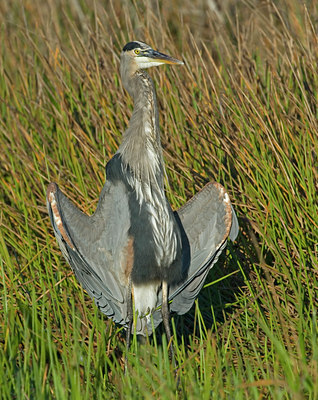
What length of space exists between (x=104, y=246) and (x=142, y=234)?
0.79 feet

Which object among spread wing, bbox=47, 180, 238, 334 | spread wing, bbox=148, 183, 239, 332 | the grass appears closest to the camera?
the grass

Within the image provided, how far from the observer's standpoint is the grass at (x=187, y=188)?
125 inches

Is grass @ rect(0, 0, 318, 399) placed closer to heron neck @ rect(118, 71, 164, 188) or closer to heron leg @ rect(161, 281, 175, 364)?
heron leg @ rect(161, 281, 175, 364)

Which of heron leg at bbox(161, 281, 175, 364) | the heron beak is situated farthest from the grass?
the heron beak

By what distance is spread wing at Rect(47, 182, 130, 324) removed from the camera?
355cm

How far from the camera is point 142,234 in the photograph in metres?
3.57

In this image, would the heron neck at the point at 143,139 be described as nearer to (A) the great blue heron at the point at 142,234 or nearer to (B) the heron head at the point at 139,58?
(A) the great blue heron at the point at 142,234

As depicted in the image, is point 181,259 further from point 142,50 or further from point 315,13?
point 315,13

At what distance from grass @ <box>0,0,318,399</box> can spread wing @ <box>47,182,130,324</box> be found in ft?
0.55

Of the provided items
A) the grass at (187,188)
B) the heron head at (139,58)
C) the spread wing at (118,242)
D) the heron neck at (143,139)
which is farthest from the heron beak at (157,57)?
A: the spread wing at (118,242)

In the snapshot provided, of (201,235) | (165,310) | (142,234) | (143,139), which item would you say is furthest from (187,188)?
(165,310)

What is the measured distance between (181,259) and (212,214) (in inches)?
12.7

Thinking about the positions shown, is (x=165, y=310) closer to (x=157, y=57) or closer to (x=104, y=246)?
(x=104, y=246)

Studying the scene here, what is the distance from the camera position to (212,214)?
3750 millimetres
